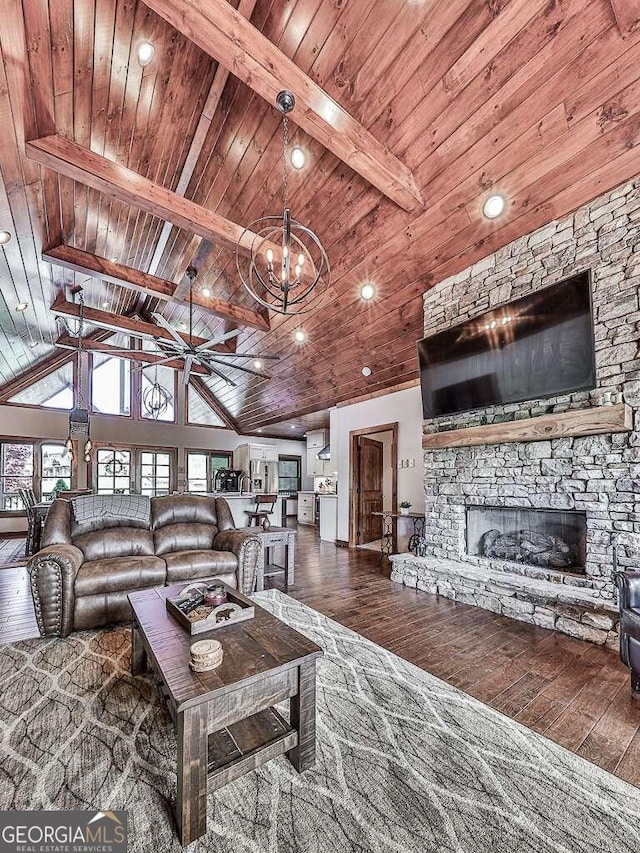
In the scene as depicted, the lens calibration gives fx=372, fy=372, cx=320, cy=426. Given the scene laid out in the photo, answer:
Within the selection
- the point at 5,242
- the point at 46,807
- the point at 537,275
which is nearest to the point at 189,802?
the point at 46,807

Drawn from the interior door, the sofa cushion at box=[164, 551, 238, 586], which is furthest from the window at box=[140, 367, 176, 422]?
the sofa cushion at box=[164, 551, 238, 586]

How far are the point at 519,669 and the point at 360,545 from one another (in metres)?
4.54

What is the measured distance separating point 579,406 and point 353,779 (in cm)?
319

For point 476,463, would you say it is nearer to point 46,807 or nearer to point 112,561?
point 112,561

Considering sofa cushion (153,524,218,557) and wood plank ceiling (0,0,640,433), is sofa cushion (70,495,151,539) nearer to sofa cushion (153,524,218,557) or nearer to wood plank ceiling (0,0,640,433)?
sofa cushion (153,524,218,557)

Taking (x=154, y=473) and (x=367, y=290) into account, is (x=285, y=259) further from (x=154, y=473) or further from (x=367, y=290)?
(x=154, y=473)

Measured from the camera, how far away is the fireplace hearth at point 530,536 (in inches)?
139

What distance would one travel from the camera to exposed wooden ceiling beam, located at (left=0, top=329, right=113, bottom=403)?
8.01 m

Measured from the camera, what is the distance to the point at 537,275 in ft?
11.6

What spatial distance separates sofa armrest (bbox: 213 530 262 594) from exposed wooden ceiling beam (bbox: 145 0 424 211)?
3560 mm

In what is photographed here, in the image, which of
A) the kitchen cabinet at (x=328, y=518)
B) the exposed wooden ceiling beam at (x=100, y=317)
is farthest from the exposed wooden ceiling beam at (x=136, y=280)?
the kitchen cabinet at (x=328, y=518)

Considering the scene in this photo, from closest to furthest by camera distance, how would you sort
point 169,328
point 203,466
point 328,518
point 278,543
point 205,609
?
point 205,609, point 278,543, point 169,328, point 328,518, point 203,466

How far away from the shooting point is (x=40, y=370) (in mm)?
8320

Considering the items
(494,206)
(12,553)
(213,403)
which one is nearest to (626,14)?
(494,206)
